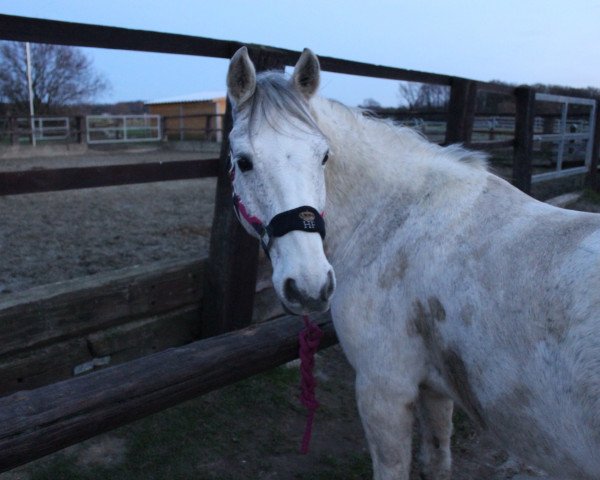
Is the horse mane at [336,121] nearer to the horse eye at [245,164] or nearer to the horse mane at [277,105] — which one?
the horse mane at [277,105]

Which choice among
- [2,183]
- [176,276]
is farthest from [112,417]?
[176,276]

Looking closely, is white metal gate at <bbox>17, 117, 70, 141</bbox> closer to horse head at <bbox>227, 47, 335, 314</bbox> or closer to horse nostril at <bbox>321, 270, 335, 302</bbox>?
horse head at <bbox>227, 47, 335, 314</bbox>

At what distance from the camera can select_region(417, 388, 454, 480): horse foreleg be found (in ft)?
6.90

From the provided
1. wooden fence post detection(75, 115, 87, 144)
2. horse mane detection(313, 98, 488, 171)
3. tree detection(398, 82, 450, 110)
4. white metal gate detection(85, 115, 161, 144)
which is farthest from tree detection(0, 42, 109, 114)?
horse mane detection(313, 98, 488, 171)

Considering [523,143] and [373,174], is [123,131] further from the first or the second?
[373,174]

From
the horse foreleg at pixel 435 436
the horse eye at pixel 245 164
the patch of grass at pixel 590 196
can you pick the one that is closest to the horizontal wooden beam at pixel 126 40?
the horse eye at pixel 245 164

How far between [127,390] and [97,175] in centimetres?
113

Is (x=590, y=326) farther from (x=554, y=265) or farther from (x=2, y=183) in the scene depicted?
(x=2, y=183)

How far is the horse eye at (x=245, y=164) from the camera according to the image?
176 cm

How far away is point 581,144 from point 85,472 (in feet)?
33.3

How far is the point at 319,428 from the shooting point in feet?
9.28

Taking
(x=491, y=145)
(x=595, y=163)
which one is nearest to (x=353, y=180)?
(x=491, y=145)

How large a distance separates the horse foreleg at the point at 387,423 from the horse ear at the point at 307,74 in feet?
3.58

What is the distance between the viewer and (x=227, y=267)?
2.98 m
